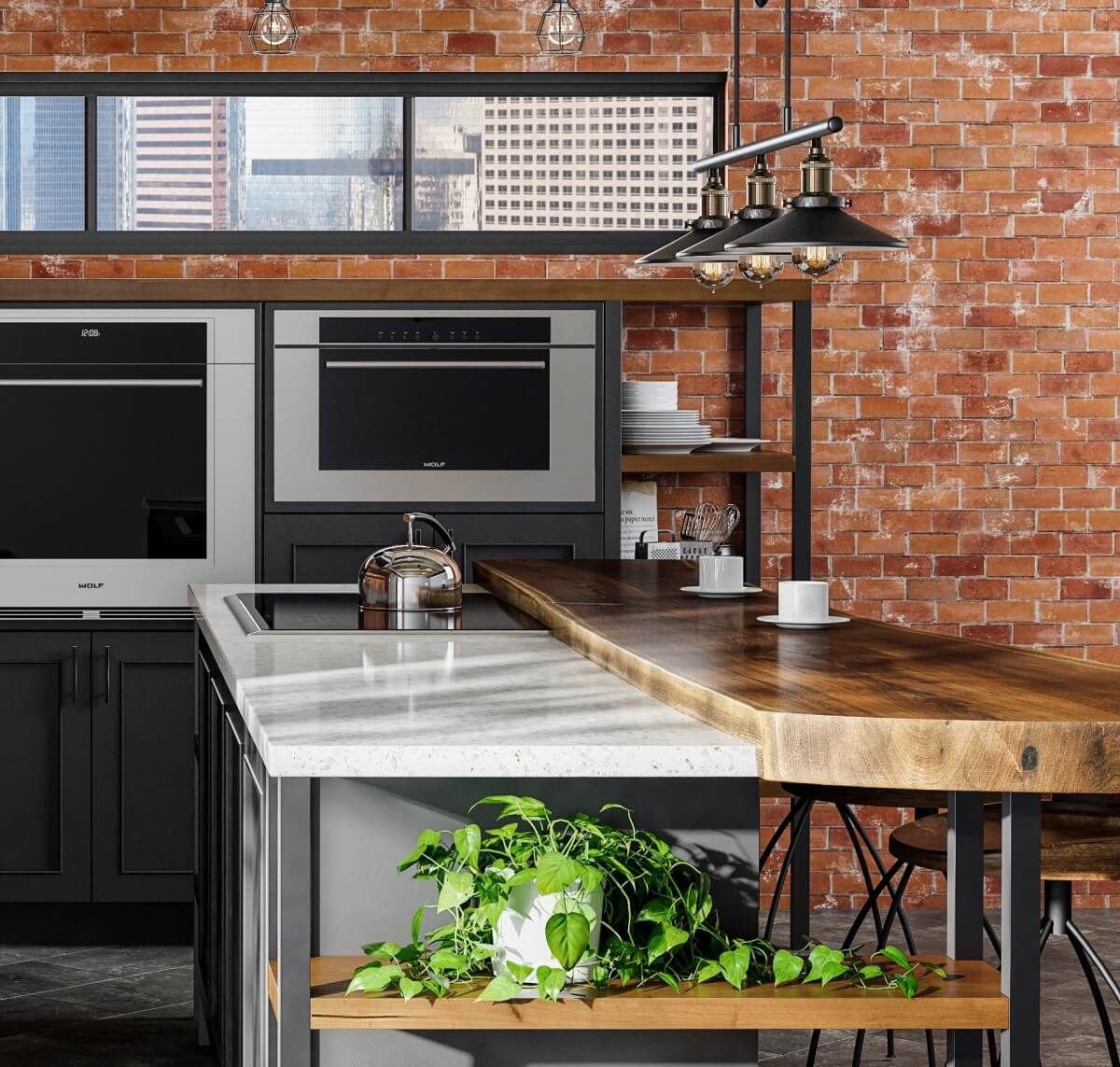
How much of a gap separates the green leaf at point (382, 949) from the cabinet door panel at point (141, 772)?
2.90 metres

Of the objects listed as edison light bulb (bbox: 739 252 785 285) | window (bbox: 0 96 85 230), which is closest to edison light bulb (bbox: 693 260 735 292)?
edison light bulb (bbox: 739 252 785 285)

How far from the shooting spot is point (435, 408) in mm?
4625

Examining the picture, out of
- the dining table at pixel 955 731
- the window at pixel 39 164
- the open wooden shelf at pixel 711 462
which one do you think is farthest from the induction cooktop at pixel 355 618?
the window at pixel 39 164

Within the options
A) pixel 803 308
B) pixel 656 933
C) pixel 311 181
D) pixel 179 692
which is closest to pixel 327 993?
pixel 656 933

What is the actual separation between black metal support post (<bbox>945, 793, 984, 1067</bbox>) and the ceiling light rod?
4.07ft

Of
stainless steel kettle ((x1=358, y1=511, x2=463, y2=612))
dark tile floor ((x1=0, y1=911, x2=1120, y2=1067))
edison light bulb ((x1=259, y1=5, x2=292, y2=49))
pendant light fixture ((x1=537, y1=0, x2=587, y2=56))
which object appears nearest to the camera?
stainless steel kettle ((x1=358, y1=511, x2=463, y2=612))

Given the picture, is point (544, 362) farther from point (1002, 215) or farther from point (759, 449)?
point (1002, 215)

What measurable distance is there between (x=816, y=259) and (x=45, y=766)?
294 centimetres

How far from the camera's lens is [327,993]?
1679 millimetres

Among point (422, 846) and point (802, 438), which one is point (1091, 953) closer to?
point (422, 846)

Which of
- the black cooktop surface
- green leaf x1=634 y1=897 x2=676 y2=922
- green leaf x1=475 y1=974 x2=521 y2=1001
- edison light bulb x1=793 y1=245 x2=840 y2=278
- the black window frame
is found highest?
Result: the black window frame

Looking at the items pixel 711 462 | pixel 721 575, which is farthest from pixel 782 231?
pixel 711 462

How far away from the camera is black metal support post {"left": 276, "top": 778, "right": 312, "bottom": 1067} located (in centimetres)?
169

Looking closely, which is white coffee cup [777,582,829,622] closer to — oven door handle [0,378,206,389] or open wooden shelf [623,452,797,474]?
open wooden shelf [623,452,797,474]
